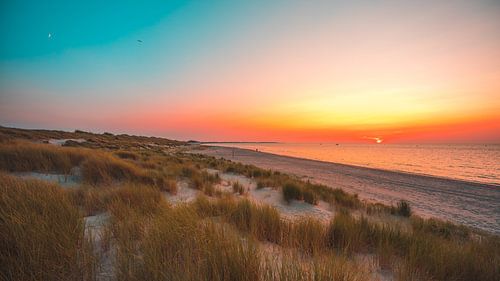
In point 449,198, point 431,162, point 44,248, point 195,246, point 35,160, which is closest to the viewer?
point 44,248

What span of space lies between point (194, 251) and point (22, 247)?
4.53ft

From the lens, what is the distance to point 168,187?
256 inches

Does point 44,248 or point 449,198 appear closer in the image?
point 44,248

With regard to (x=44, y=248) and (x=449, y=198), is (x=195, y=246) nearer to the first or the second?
(x=44, y=248)

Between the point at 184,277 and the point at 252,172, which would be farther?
the point at 252,172

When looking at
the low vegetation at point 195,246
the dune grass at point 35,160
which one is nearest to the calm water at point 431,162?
the low vegetation at point 195,246

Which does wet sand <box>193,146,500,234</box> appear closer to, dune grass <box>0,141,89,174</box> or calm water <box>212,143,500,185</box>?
calm water <box>212,143,500,185</box>

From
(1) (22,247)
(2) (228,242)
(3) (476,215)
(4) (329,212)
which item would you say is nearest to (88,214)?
(1) (22,247)

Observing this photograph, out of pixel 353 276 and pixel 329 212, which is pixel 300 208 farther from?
pixel 353 276

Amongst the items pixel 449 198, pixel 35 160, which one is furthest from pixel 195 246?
pixel 449 198

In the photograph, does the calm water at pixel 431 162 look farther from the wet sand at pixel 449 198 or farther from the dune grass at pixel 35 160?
the dune grass at pixel 35 160

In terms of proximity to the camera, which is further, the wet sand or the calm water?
the calm water

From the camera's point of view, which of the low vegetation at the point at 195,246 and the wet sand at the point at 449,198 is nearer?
the low vegetation at the point at 195,246

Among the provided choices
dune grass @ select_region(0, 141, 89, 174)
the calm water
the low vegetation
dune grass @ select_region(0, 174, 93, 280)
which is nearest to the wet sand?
the calm water
